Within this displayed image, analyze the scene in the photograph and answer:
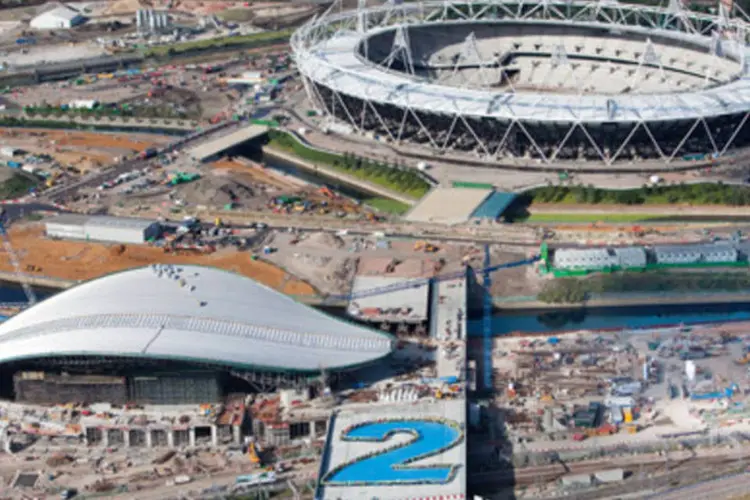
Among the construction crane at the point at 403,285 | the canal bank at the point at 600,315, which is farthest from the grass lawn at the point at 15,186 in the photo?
the construction crane at the point at 403,285

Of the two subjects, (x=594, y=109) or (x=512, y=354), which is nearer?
(x=512, y=354)

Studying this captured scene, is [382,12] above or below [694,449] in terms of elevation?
above

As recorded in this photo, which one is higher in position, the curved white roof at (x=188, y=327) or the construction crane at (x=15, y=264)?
the construction crane at (x=15, y=264)

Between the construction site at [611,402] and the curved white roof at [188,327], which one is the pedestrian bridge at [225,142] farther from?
the construction site at [611,402]

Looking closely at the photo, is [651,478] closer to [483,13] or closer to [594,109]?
[594,109]

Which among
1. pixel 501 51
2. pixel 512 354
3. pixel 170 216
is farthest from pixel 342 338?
pixel 501 51

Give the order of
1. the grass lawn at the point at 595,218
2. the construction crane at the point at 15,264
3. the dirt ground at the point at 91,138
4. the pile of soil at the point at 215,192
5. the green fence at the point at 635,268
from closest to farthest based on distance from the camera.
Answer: the green fence at the point at 635,268, the construction crane at the point at 15,264, the grass lawn at the point at 595,218, the pile of soil at the point at 215,192, the dirt ground at the point at 91,138
